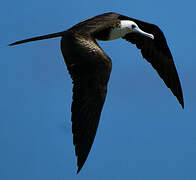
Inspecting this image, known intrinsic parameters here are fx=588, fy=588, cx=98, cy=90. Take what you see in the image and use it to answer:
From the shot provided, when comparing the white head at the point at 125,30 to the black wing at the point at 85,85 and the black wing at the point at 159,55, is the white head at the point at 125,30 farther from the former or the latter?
the black wing at the point at 85,85

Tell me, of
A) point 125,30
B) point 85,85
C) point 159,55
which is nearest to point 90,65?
point 85,85

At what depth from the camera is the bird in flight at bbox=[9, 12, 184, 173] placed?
5641 millimetres

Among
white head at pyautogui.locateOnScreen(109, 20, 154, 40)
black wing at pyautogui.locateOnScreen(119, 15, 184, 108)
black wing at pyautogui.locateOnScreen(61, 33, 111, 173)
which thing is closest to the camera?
black wing at pyautogui.locateOnScreen(61, 33, 111, 173)

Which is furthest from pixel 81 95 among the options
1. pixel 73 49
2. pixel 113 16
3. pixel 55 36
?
pixel 113 16

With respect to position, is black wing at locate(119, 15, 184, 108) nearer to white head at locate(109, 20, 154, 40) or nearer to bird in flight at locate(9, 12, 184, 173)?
bird in flight at locate(9, 12, 184, 173)

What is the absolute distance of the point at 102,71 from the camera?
238 inches

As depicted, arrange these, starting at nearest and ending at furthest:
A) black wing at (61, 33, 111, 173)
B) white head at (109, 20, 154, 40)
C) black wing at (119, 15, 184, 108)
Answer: black wing at (61, 33, 111, 173) → white head at (109, 20, 154, 40) → black wing at (119, 15, 184, 108)

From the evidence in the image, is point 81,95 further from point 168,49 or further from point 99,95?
point 168,49

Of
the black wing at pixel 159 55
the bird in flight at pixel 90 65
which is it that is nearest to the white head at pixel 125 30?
the bird in flight at pixel 90 65

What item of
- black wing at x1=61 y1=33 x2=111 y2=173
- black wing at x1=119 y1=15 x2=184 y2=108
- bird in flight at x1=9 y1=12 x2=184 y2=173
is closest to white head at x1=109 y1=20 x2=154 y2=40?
bird in flight at x1=9 y1=12 x2=184 y2=173

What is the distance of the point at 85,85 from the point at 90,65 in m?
0.28

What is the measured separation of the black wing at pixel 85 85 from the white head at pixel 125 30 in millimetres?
1139

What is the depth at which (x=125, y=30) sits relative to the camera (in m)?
7.76

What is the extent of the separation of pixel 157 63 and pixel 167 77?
9.8 inches
